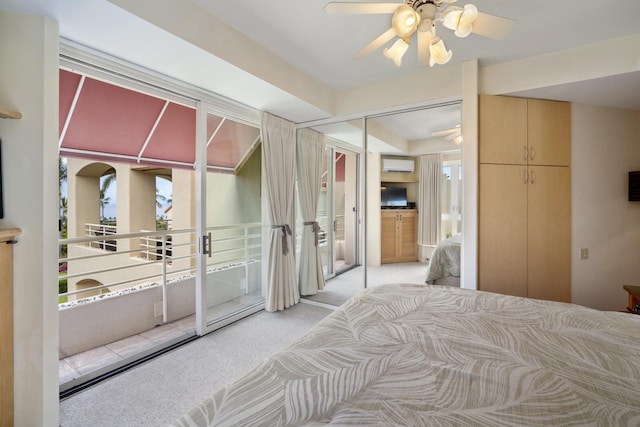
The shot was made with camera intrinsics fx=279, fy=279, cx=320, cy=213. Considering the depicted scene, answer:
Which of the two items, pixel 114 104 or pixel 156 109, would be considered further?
pixel 156 109

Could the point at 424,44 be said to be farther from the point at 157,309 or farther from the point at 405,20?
the point at 157,309

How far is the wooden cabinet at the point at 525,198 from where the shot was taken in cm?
263

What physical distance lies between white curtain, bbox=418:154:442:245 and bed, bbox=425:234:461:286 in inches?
6.0

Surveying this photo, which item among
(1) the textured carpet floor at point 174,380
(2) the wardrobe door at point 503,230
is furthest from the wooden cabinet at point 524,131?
(1) the textured carpet floor at point 174,380

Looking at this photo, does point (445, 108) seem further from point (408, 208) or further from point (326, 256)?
point (326, 256)

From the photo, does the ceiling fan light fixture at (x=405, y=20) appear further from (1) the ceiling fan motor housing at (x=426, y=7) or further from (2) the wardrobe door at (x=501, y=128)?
(2) the wardrobe door at (x=501, y=128)

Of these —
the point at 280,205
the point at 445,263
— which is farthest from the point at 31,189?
the point at 445,263

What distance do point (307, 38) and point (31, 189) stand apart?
208cm

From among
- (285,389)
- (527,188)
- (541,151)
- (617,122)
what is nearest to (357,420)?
(285,389)

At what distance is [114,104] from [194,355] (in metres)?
2.60

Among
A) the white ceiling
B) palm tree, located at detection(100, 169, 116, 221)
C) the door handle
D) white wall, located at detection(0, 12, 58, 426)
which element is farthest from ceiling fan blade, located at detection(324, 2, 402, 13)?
palm tree, located at detection(100, 169, 116, 221)

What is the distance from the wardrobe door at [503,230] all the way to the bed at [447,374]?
124 cm

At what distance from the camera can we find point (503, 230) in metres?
2.65

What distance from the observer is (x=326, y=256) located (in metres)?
4.12
